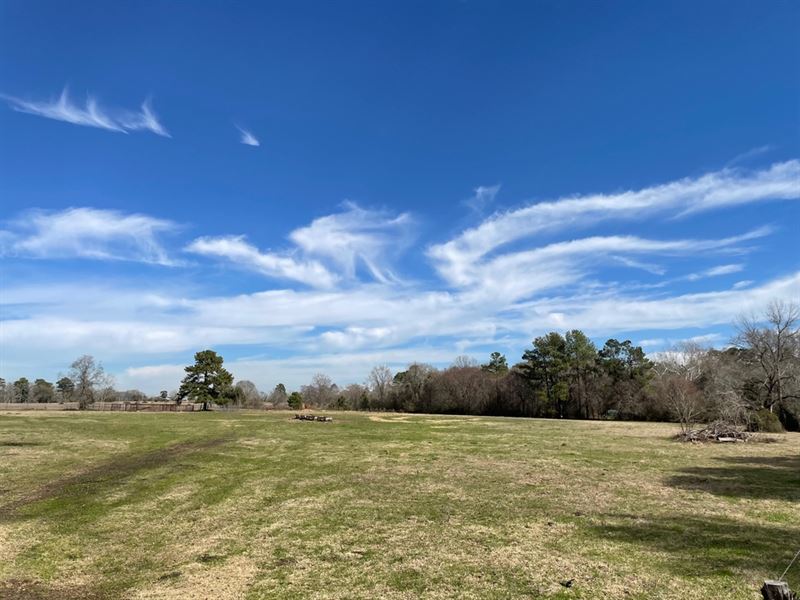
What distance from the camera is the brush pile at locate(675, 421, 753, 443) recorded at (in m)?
23.4

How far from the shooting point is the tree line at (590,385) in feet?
124

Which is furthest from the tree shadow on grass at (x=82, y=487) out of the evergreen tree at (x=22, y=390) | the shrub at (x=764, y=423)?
the evergreen tree at (x=22, y=390)

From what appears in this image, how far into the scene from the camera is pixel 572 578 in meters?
6.22

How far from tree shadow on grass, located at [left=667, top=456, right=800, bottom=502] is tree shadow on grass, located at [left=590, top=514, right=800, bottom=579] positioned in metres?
3.16

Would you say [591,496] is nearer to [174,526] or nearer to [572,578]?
[572,578]

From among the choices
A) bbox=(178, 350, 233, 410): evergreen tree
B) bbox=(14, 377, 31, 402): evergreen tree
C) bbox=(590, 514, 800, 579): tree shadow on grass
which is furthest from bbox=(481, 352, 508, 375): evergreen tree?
bbox=(14, 377, 31, 402): evergreen tree

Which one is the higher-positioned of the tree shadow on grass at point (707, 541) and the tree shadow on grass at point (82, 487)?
the tree shadow on grass at point (82, 487)

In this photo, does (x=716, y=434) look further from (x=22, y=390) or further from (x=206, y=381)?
(x=22, y=390)

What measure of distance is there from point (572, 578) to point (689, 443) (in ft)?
64.8

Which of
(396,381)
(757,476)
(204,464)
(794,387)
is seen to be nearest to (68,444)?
(204,464)

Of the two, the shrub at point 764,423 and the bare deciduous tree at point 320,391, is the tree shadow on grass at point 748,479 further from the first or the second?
the bare deciduous tree at point 320,391

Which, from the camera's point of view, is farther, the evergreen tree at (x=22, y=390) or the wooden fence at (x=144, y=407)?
the evergreen tree at (x=22, y=390)

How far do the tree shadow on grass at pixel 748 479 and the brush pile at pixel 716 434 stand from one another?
6.60m

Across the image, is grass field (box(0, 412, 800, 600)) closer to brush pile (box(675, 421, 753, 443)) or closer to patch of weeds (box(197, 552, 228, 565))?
patch of weeds (box(197, 552, 228, 565))
